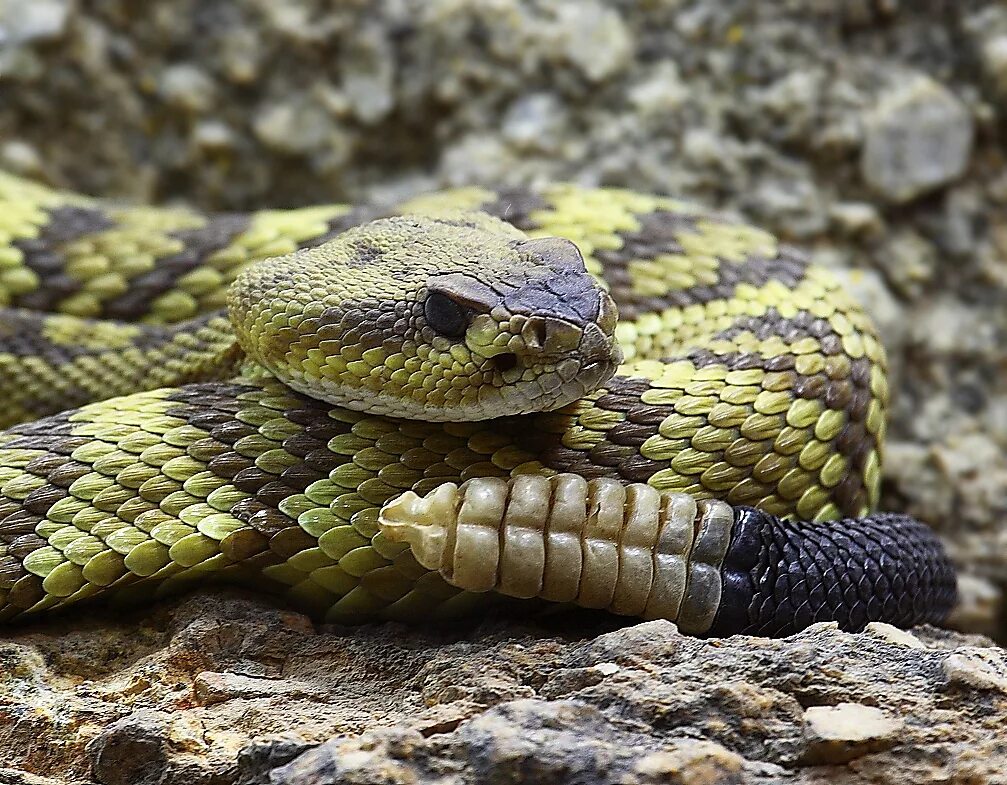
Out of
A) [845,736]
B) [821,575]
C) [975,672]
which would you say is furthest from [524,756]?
[821,575]

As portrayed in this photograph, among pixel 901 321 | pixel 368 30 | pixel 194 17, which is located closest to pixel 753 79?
pixel 901 321

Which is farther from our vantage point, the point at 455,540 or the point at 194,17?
the point at 194,17

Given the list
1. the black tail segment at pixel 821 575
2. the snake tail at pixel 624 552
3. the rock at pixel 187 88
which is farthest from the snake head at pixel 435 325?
the rock at pixel 187 88

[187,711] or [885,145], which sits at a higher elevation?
[885,145]

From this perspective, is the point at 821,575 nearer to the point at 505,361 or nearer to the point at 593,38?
the point at 505,361

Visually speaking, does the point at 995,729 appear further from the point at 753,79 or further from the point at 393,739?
the point at 753,79

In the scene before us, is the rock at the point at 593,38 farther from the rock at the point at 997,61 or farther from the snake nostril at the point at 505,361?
the snake nostril at the point at 505,361

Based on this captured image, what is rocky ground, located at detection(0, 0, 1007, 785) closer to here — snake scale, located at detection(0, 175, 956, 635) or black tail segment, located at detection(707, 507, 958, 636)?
snake scale, located at detection(0, 175, 956, 635)

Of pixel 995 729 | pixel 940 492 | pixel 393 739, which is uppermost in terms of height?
pixel 995 729
